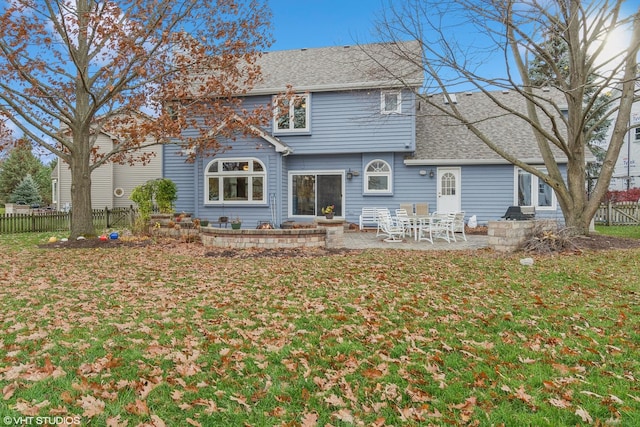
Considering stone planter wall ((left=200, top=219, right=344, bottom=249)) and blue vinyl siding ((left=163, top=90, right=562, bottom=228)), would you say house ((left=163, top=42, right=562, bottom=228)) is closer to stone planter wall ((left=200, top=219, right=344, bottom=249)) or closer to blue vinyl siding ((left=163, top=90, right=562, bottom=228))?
blue vinyl siding ((left=163, top=90, right=562, bottom=228))

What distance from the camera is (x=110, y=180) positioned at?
79.2 feet

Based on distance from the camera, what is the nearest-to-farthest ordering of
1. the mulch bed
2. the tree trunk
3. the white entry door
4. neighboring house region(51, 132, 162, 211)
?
1. the mulch bed
2. the tree trunk
3. the white entry door
4. neighboring house region(51, 132, 162, 211)

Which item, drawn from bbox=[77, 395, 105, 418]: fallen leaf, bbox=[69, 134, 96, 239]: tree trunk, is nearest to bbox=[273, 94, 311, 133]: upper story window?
bbox=[69, 134, 96, 239]: tree trunk

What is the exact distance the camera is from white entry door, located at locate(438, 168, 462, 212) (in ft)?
50.7

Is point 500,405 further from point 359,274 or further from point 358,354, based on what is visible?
point 359,274

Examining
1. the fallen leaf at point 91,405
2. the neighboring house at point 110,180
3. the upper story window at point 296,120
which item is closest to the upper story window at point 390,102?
the upper story window at point 296,120

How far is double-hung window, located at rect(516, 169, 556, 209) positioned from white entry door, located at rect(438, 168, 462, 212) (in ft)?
7.31

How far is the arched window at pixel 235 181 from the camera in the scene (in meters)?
15.2

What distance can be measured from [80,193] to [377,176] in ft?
33.5

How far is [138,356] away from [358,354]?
191 centimetres

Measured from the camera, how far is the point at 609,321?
4246 mm

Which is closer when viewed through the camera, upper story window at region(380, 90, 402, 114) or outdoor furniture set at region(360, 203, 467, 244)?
outdoor furniture set at region(360, 203, 467, 244)

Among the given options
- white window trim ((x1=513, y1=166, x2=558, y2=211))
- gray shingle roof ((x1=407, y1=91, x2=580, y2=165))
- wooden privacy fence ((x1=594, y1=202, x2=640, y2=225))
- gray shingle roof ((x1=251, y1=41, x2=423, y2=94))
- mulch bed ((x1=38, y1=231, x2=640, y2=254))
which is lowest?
mulch bed ((x1=38, y1=231, x2=640, y2=254))

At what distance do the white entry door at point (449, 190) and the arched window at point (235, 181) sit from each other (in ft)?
22.6
